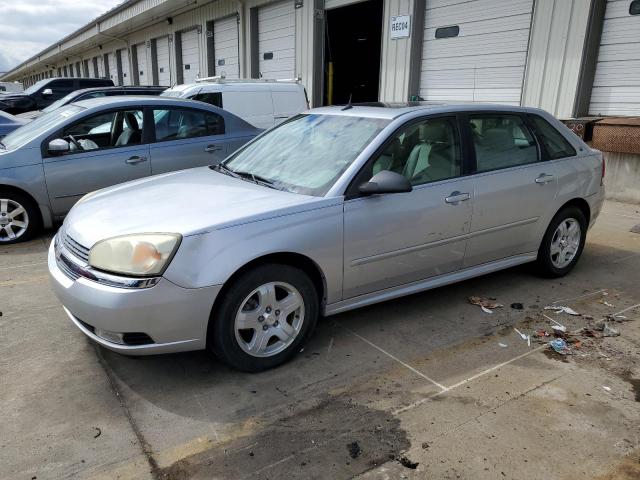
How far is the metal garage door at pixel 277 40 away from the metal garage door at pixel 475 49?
4.89 meters

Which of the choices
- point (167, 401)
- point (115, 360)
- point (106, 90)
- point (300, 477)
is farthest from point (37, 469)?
point (106, 90)

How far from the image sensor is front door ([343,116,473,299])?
133 inches

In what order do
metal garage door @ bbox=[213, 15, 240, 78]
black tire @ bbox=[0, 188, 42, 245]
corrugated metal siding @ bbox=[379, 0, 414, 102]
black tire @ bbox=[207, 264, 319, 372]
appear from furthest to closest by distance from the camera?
metal garage door @ bbox=[213, 15, 240, 78] < corrugated metal siding @ bbox=[379, 0, 414, 102] < black tire @ bbox=[0, 188, 42, 245] < black tire @ bbox=[207, 264, 319, 372]

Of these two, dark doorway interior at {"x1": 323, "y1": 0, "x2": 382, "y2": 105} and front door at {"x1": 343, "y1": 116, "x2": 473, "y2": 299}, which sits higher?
dark doorway interior at {"x1": 323, "y1": 0, "x2": 382, "y2": 105}

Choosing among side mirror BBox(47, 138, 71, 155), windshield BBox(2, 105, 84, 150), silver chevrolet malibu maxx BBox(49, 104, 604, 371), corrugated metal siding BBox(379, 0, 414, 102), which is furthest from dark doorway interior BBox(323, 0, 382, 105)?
silver chevrolet malibu maxx BBox(49, 104, 604, 371)

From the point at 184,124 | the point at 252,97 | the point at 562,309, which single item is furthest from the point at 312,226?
the point at 252,97

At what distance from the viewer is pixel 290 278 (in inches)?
122

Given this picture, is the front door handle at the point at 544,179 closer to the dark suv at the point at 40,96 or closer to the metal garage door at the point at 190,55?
the dark suv at the point at 40,96

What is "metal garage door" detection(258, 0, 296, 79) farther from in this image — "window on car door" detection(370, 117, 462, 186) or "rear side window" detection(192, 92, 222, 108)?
"window on car door" detection(370, 117, 462, 186)

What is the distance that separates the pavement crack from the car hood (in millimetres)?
810

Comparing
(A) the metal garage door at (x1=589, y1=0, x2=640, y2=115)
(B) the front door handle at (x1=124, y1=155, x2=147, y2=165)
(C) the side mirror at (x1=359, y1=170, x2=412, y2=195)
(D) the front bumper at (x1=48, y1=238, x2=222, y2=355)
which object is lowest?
(D) the front bumper at (x1=48, y1=238, x2=222, y2=355)

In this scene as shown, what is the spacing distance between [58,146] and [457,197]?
443 centimetres

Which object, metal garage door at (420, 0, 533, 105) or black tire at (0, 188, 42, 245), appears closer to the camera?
black tire at (0, 188, 42, 245)

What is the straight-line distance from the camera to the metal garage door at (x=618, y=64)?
7.98m
